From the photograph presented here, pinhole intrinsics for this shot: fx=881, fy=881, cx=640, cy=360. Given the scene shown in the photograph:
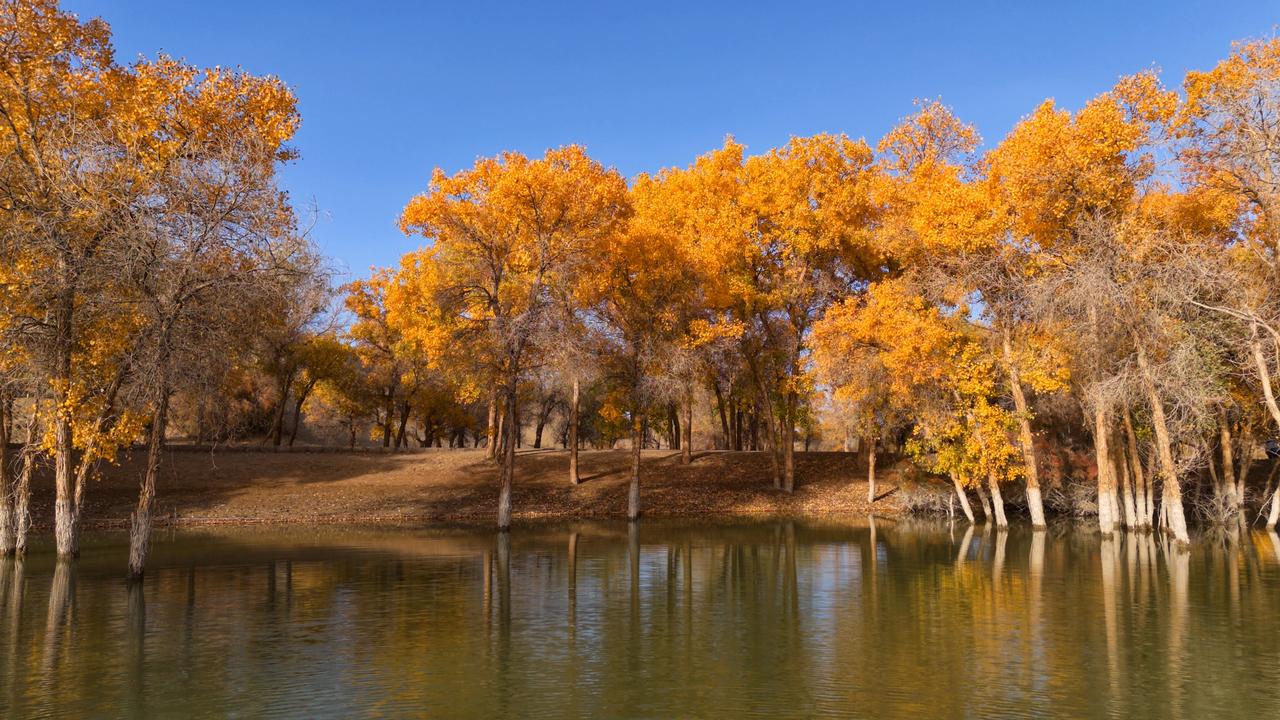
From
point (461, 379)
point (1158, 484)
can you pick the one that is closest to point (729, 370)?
point (461, 379)

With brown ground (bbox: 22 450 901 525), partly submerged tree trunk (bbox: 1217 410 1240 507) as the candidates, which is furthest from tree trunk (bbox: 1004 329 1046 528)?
brown ground (bbox: 22 450 901 525)

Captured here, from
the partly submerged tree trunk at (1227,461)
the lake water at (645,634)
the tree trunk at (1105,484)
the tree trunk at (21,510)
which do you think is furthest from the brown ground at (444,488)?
the partly submerged tree trunk at (1227,461)

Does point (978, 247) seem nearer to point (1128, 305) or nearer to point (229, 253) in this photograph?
point (1128, 305)

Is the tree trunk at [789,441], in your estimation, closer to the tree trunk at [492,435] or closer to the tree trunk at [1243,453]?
the tree trunk at [492,435]

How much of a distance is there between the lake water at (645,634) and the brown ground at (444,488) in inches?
516

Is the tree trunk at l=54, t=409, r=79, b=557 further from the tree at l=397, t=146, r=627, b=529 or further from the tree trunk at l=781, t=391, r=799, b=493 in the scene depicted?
the tree trunk at l=781, t=391, r=799, b=493

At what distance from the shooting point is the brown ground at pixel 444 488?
132ft

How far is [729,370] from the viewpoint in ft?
153

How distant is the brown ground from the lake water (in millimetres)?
13094

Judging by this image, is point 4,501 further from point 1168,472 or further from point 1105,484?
point 1105,484

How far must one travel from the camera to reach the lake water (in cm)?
1100

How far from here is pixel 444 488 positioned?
45.5 m

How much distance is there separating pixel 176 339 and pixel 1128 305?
1066 inches

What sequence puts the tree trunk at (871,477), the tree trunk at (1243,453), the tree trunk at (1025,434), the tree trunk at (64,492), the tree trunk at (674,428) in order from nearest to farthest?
the tree trunk at (64,492) < the tree trunk at (1025,434) < the tree trunk at (1243,453) < the tree trunk at (871,477) < the tree trunk at (674,428)
